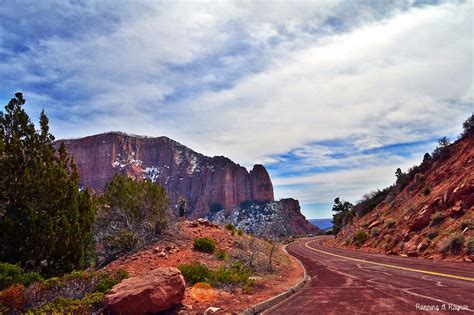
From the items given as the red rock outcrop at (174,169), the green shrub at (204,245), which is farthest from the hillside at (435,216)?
the red rock outcrop at (174,169)

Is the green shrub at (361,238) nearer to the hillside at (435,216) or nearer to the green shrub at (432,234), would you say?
the hillside at (435,216)

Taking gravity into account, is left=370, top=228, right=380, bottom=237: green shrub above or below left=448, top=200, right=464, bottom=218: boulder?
below

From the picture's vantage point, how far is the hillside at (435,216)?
19573 millimetres

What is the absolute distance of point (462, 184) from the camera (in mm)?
24219

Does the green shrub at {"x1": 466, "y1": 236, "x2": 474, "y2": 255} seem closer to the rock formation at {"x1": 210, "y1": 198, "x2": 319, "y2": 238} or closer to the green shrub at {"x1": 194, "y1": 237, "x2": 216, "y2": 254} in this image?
the green shrub at {"x1": 194, "y1": 237, "x2": 216, "y2": 254}

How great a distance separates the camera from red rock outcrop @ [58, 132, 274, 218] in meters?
172

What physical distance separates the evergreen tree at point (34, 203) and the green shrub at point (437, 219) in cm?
2117

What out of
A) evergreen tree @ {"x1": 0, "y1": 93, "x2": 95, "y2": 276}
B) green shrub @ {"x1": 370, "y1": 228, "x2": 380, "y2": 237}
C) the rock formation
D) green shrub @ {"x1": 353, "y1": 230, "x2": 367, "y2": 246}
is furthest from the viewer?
the rock formation

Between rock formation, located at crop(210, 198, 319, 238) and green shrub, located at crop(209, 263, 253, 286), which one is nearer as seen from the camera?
green shrub, located at crop(209, 263, 253, 286)

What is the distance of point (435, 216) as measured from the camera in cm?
2361

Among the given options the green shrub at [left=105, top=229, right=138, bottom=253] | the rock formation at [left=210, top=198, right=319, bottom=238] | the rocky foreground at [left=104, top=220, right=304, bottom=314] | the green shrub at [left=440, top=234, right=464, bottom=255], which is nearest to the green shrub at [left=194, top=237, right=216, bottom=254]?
the rocky foreground at [left=104, top=220, right=304, bottom=314]

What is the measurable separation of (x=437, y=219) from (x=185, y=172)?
168m

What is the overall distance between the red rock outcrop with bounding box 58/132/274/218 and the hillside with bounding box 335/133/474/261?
438ft

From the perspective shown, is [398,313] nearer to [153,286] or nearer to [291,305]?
[291,305]
